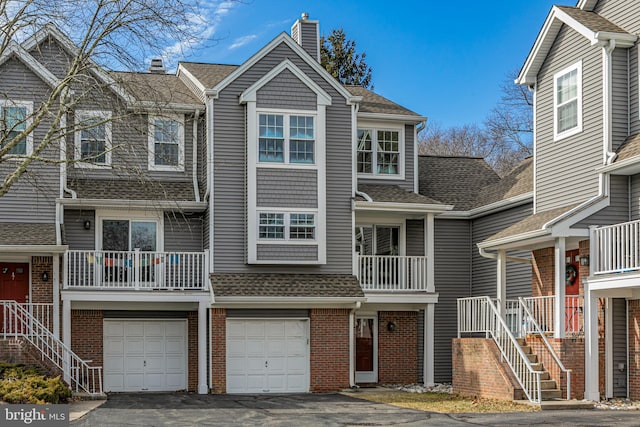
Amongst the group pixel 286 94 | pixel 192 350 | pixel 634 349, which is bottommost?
pixel 192 350

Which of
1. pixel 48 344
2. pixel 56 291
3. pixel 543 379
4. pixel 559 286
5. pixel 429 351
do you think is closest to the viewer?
pixel 543 379

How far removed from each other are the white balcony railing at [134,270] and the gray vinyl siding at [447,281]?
24.3 feet

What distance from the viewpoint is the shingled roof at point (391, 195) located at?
1070 inches

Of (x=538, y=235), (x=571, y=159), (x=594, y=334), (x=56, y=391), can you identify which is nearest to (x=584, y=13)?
(x=571, y=159)

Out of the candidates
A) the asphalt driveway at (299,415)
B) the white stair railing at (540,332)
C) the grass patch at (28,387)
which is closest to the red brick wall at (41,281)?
the grass patch at (28,387)

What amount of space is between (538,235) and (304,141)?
7749 millimetres

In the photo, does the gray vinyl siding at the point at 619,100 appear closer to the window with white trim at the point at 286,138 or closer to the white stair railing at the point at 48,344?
the window with white trim at the point at 286,138

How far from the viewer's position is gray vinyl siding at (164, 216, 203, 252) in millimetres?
26922

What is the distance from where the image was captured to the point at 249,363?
1019 inches

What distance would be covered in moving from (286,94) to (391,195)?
4.29m

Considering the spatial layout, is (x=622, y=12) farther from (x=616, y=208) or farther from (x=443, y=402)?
(x=443, y=402)

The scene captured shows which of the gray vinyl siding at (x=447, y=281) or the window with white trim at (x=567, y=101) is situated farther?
the gray vinyl siding at (x=447, y=281)

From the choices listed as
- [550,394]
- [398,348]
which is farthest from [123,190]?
[550,394]

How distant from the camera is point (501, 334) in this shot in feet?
70.2
